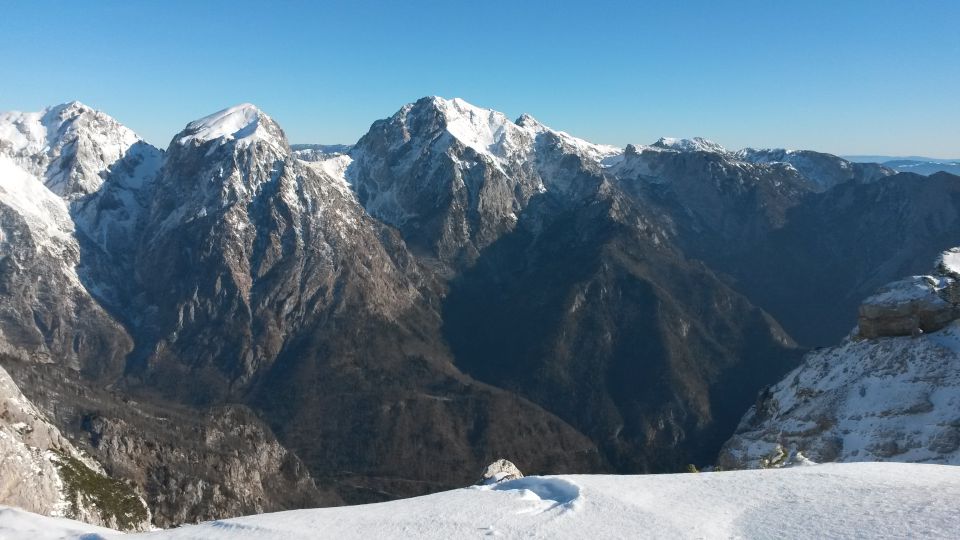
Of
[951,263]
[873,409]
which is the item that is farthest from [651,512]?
[951,263]

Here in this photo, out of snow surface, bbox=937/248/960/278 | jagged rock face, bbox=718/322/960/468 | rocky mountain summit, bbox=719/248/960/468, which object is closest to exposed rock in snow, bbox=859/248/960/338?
rocky mountain summit, bbox=719/248/960/468

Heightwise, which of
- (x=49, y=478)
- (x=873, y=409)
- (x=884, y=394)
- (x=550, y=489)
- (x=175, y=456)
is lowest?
(x=175, y=456)

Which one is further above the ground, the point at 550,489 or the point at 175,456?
the point at 550,489

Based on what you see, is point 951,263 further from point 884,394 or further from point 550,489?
point 550,489

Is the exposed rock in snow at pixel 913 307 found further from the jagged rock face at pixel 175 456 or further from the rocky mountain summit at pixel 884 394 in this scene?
Answer: the jagged rock face at pixel 175 456

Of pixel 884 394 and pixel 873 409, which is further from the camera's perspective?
pixel 884 394

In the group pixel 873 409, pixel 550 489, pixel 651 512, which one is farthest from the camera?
pixel 873 409

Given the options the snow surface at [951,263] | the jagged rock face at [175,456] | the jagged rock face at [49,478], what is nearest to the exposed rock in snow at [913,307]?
the snow surface at [951,263]
